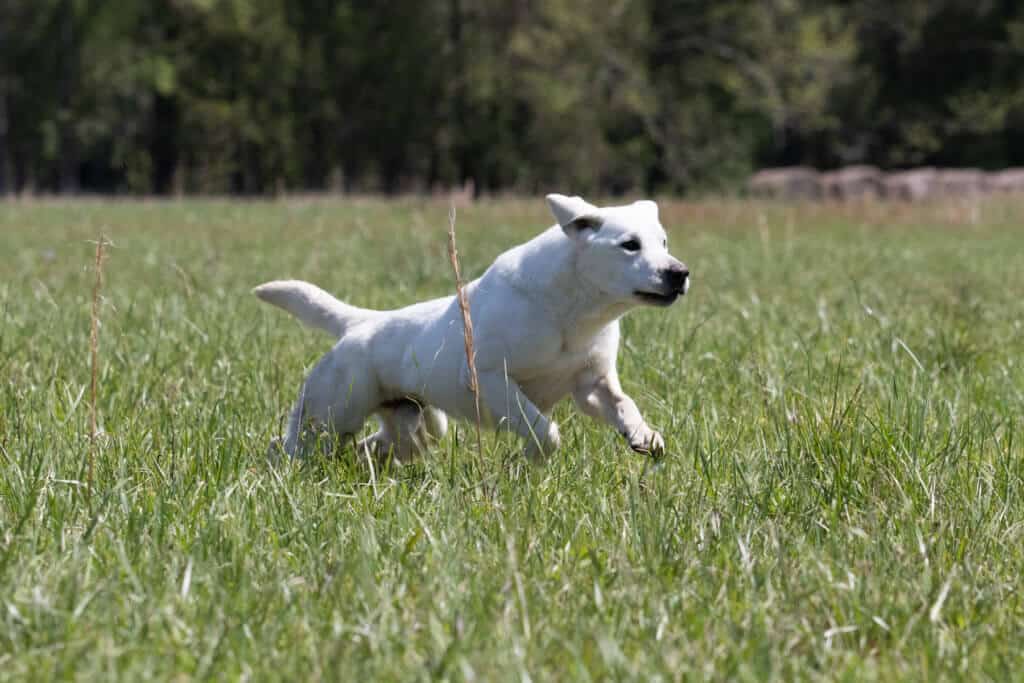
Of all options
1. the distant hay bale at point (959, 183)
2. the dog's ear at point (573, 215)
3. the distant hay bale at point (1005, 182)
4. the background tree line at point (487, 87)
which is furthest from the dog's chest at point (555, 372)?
the background tree line at point (487, 87)

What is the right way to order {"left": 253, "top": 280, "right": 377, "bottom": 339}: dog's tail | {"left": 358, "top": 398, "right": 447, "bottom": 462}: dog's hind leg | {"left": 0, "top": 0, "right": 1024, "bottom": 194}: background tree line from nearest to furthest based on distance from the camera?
1. {"left": 358, "top": 398, "right": 447, "bottom": 462}: dog's hind leg
2. {"left": 253, "top": 280, "right": 377, "bottom": 339}: dog's tail
3. {"left": 0, "top": 0, "right": 1024, "bottom": 194}: background tree line

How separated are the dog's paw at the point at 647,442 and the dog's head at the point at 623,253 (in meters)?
0.35

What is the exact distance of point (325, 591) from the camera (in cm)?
232

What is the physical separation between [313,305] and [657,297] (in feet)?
4.14

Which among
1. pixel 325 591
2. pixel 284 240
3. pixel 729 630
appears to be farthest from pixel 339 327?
pixel 284 240

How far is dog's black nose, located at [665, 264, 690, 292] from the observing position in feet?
11.0

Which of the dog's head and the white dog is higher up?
the dog's head

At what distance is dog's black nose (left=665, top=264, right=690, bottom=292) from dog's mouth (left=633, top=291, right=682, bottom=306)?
1.0 inches

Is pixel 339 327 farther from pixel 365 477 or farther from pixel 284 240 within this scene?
pixel 284 240

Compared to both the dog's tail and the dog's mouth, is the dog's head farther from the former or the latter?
the dog's tail

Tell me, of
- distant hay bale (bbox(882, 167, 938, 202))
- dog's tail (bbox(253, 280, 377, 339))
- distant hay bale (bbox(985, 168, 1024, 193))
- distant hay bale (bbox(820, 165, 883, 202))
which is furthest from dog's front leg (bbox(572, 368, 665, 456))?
distant hay bale (bbox(985, 168, 1024, 193))

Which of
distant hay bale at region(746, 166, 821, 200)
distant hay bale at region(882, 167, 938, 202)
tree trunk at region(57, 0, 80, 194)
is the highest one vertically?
tree trunk at region(57, 0, 80, 194)

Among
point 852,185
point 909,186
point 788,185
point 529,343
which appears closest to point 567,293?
point 529,343

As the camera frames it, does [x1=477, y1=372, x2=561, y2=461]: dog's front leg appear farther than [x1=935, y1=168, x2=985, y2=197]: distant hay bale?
No
